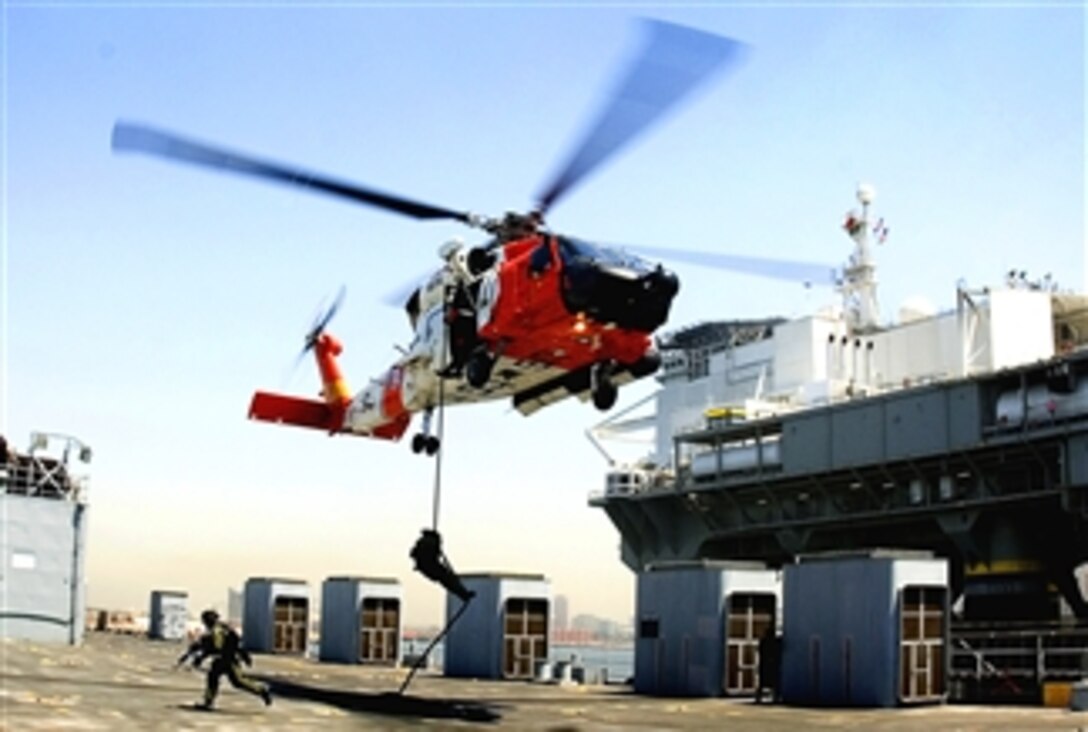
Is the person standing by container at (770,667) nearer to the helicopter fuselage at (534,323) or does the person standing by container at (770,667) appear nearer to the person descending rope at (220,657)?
Answer: the helicopter fuselage at (534,323)

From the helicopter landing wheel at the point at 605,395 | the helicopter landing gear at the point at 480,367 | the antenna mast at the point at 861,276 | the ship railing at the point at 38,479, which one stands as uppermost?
the antenna mast at the point at 861,276

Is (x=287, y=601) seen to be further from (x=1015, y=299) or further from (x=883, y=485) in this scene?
(x=1015, y=299)

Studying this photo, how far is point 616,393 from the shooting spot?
1001 inches

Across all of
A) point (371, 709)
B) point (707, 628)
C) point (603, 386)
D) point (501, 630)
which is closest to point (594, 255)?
point (603, 386)

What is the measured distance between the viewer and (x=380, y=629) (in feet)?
140

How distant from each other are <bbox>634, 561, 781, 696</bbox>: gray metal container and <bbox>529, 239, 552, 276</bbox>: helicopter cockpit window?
959 cm

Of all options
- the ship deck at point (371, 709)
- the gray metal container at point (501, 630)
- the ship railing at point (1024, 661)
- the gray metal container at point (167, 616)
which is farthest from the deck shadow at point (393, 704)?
the gray metal container at point (167, 616)

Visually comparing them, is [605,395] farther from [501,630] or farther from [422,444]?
[501,630]

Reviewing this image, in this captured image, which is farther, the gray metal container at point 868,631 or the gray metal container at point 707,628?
the gray metal container at point 707,628

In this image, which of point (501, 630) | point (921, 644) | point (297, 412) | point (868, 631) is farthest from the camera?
point (501, 630)

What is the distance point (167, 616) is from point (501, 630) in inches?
864

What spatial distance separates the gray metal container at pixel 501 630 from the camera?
37000 mm

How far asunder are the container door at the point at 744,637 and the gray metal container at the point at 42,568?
20.8 m

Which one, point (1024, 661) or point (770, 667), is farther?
point (1024, 661)
